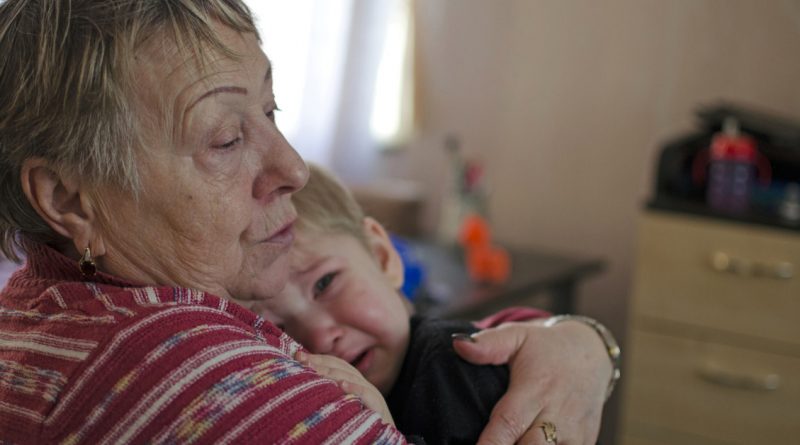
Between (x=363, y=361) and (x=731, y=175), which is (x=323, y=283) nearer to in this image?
(x=363, y=361)

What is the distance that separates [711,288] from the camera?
8.87 feet

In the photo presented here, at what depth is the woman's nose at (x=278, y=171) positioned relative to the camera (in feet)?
3.02

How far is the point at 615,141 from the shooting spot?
12.7 feet

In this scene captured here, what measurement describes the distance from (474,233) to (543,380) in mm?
1990

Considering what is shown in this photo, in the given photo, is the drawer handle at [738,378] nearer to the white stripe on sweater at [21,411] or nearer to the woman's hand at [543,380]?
the woman's hand at [543,380]

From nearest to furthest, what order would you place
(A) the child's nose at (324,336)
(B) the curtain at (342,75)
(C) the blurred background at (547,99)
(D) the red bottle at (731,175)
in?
(A) the child's nose at (324,336) → (D) the red bottle at (731,175) → (C) the blurred background at (547,99) → (B) the curtain at (342,75)

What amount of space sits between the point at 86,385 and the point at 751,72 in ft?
10.8

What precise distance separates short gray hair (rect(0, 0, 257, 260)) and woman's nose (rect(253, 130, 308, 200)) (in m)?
0.12

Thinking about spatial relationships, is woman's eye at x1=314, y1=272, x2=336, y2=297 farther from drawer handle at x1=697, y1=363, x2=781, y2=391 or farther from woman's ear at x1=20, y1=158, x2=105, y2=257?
drawer handle at x1=697, y1=363, x2=781, y2=391

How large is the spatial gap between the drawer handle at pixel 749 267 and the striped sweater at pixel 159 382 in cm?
207

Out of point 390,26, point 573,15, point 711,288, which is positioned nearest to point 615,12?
point 573,15

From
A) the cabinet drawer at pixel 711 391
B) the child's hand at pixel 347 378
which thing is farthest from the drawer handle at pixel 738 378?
the child's hand at pixel 347 378

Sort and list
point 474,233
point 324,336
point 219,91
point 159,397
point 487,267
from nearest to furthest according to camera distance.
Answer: point 159,397, point 219,91, point 324,336, point 487,267, point 474,233

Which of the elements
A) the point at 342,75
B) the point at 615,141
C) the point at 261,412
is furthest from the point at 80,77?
the point at 342,75
